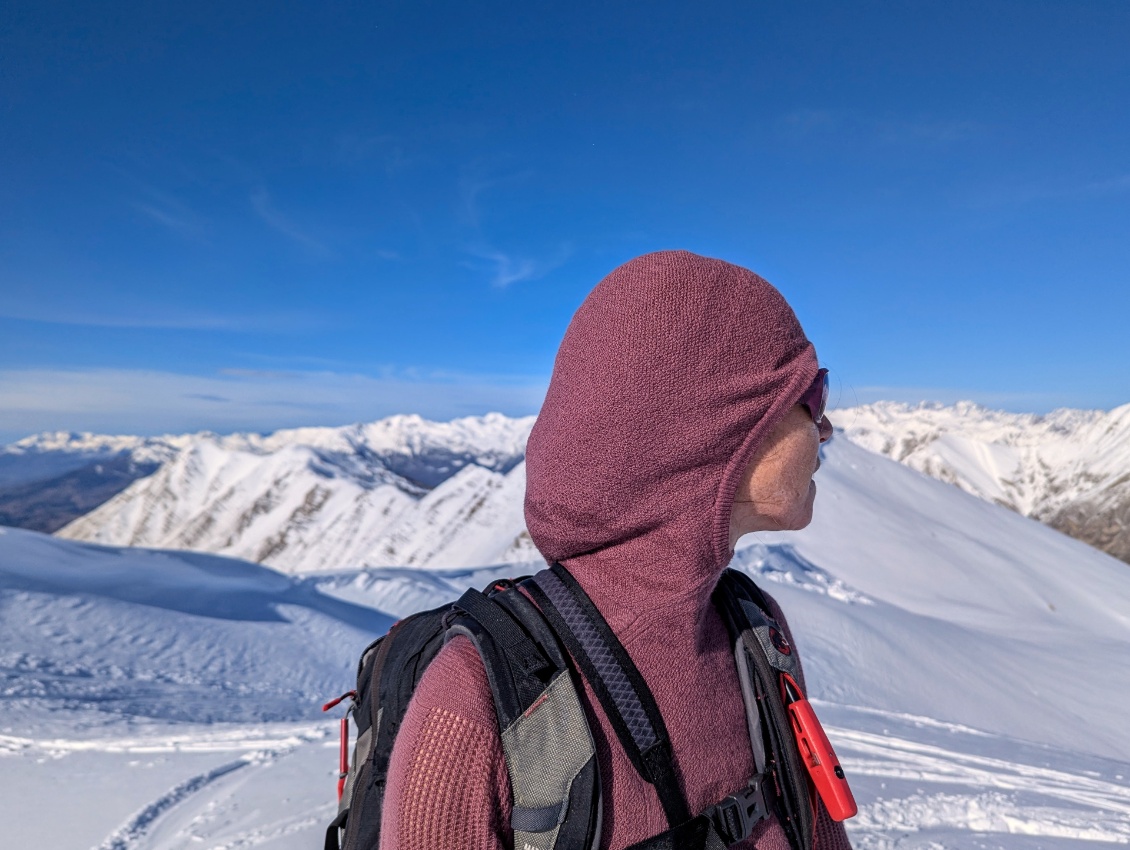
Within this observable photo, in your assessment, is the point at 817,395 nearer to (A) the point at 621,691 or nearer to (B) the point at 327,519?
(A) the point at 621,691

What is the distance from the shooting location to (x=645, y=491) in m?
1.21

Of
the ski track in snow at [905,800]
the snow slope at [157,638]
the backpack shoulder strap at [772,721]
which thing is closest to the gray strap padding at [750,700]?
the backpack shoulder strap at [772,721]

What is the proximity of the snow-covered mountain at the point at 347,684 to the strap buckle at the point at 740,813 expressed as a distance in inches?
125

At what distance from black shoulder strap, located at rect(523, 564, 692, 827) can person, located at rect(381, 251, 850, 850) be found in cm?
3

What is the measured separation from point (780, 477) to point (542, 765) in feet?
2.27

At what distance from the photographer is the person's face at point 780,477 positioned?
4.35 ft

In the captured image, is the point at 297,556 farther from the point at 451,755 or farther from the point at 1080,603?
the point at 451,755

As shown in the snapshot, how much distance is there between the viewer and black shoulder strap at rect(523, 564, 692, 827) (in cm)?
118

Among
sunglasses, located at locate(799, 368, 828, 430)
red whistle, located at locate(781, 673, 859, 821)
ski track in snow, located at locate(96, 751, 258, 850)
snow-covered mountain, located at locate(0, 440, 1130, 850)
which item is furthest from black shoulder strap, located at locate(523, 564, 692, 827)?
ski track in snow, located at locate(96, 751, 258, 850)

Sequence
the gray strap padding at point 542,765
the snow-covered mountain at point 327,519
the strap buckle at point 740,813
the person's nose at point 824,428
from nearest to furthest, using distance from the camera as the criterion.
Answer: the gray strap padding at point 542,765
the strap buckle at point 740,813
the person's nose at point 824,428
the snow-covered mountain at point 327,519

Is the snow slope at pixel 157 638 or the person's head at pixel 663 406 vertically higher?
the person's head at pixel 663 406

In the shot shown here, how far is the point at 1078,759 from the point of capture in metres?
6.64

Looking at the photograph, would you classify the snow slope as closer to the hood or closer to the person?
the person

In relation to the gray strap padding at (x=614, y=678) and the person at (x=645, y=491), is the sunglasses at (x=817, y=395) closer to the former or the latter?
the person at (x=645, y=491)
